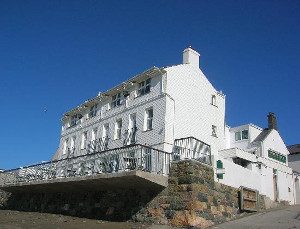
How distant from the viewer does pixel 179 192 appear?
59.2 feet

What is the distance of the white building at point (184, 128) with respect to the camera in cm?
2339

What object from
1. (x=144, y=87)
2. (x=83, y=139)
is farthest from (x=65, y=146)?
(x=144, y=87)

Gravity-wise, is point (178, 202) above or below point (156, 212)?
above

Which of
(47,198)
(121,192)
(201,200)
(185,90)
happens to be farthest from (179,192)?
(47,198)

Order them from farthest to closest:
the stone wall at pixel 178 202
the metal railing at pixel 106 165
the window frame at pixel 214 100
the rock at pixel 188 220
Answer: the window frame at pixel 214 100 → the metal railing at pixel 106 165 → the stone wall at pixel 178 202 → the rock at pixel 188 220

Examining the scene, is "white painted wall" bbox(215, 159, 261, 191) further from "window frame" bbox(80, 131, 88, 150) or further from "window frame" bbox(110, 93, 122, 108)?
"window frame" bbox(80, 131, 88, 150)

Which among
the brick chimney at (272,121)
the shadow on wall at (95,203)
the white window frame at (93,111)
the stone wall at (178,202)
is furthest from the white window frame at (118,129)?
the brick chimney at (272,121)

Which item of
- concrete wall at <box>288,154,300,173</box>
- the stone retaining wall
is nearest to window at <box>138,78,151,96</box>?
the stone retaining wall

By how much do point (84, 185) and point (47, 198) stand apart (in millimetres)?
8092

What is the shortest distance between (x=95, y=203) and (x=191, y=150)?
7426mm

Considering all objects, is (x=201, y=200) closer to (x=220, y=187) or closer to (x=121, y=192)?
(x=220, y=187)

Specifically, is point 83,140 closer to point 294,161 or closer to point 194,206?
point 194,206

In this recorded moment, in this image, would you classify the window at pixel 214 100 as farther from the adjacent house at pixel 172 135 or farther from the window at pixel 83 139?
the window at pixel 83 139

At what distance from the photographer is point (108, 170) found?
22.5m
